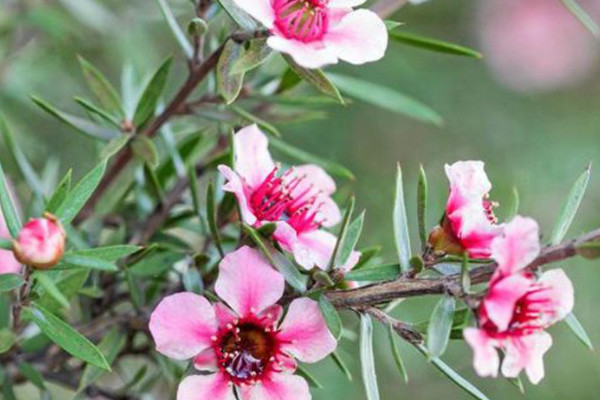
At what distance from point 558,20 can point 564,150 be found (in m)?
0.55

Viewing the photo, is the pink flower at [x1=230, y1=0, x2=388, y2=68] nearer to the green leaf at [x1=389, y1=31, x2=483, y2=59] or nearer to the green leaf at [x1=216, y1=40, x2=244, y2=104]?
the green leaf at [x1=216, y1=40, x2=244, y2=104]

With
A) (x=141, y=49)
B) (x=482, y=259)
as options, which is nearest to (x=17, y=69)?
(x=141, y=49)

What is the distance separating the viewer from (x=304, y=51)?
0.71 m

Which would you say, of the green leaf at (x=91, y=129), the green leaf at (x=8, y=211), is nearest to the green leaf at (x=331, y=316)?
the green leaf at (x=8, y=211)

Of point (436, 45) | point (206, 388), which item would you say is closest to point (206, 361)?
point (206, 388)

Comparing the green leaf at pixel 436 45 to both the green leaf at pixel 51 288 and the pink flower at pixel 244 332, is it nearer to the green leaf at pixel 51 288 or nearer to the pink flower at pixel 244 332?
the pink flower at pixel 244 332

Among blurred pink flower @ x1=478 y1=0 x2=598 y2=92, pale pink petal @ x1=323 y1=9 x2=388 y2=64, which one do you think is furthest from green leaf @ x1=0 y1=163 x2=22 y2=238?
blurred pink flower @ x1=478 y1=0 x2=598 y2=92

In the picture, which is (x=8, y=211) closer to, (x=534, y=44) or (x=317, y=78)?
(x=317, y=78)

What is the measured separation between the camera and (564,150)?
6.49 ft

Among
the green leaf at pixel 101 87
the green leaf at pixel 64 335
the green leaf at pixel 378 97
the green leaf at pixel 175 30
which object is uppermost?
the green leaf at pixel 175 30

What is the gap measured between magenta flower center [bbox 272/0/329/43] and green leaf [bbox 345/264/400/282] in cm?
17

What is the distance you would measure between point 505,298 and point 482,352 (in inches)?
1.4

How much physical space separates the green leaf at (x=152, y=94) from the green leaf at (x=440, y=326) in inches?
14.0

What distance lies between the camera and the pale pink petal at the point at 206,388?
726 mm
